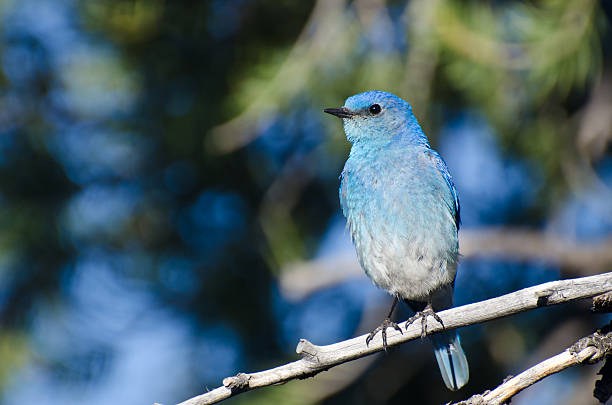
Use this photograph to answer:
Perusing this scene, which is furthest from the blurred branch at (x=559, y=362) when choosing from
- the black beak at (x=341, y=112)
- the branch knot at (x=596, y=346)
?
the black beak at (x=341, y=112)

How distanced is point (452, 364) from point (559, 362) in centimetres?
177

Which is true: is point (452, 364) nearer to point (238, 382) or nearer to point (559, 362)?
point (559, 362)

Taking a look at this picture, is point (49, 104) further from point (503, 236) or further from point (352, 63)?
point (503, 236)

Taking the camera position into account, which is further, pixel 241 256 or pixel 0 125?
pixel 241 256

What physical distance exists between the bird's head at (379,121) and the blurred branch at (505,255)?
2.25 ft

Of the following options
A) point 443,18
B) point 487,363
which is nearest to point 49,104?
point 443,18

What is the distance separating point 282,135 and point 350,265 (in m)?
0.96

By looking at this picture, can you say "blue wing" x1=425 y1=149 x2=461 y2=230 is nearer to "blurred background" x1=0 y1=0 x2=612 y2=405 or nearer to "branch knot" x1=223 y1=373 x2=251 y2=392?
"blurred background" x1=0 y1=0 x2=612 y2=405

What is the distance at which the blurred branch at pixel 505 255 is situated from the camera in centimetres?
380

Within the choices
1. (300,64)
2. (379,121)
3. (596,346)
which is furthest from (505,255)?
(596,346)

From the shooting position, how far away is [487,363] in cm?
429

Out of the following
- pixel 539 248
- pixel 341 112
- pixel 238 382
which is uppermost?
pixel 341 112

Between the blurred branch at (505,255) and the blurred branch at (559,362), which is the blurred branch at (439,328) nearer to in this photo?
the blurred branch at (559,362)

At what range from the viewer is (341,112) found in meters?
3.84
